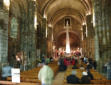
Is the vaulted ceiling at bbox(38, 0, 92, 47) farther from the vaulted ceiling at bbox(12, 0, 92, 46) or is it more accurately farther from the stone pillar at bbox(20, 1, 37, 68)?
the stone pillar at bbox(20, 1, 37, 68)

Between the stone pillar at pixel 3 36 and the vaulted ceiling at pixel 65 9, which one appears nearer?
the stone pillar at pixel 3 36

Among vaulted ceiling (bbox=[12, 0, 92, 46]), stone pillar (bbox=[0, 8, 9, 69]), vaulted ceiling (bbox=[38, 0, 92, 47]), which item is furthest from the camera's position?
vaulted ceiling (bbox=[38, 0, 92, 47])

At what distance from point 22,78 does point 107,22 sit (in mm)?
10506

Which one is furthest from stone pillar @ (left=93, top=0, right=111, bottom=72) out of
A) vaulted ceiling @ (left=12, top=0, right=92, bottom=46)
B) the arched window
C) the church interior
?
the arched window

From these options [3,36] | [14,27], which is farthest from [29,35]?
[3,36]

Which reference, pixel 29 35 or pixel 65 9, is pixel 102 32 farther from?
pixel 65 9

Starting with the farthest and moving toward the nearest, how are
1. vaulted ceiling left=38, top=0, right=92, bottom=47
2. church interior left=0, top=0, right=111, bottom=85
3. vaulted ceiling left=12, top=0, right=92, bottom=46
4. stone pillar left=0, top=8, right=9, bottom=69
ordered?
1. vaulted ceiling left=38, top=0, right=92, bottom=47
2. vaulted ceiling left=12, top=0, right=92, bottom=46
3. stone pillar left=0, top=8, right=9, bottom=69
4. church interior left=0, top=0, right=111, bottom=85

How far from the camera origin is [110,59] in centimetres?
1592

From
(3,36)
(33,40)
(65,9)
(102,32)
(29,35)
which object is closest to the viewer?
(3,36)

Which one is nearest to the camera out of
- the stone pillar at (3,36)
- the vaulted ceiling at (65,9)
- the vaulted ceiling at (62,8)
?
the stone pillar at (3,36)

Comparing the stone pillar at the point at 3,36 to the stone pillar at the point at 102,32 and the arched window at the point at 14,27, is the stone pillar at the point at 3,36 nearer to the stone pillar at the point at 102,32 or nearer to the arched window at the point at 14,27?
the arched window at the point at 14,27

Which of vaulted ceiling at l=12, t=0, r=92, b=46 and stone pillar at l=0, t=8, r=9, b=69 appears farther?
vaulted ceiling at l=12, t=0, r=92, b=46

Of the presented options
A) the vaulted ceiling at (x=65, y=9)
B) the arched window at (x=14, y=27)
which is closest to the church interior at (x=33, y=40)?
the arched window at (x=14, y=27)

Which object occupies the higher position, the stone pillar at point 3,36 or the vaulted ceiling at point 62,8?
the vaulted ceiling at point 62,8
